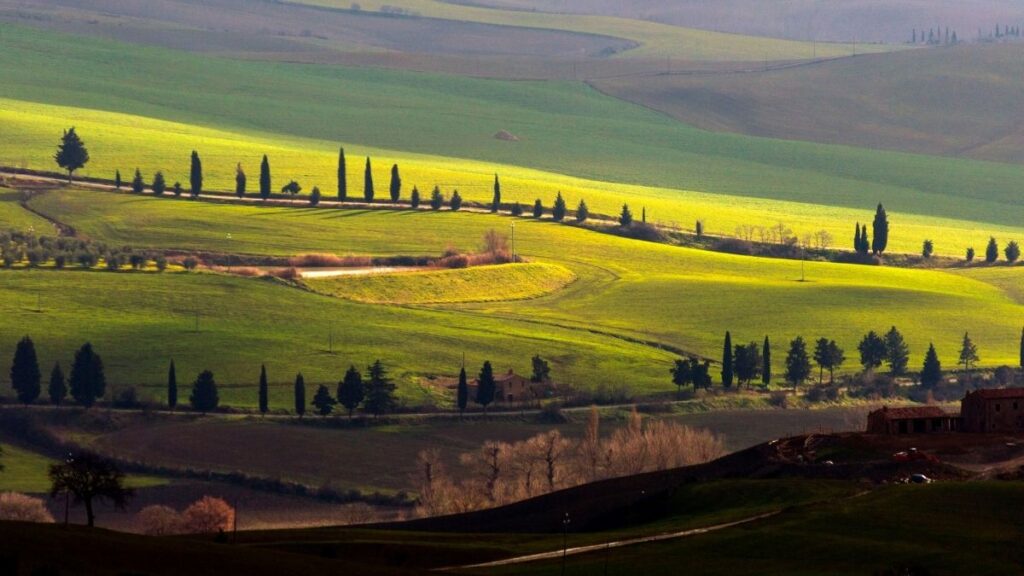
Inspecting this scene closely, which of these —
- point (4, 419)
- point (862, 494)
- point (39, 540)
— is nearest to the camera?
point (39, 540)

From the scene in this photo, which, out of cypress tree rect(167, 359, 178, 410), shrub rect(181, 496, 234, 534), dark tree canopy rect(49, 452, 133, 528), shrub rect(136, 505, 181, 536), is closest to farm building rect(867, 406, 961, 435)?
shrub rect(181, 496, 234, 534)

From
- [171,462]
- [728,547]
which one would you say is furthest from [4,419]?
[728,547]

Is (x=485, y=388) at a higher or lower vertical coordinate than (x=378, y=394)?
higher

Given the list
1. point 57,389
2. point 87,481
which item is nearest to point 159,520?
point 57,389

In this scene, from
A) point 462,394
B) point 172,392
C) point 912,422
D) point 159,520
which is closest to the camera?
point 912,422

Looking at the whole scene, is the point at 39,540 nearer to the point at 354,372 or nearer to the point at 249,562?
the point at 249,562

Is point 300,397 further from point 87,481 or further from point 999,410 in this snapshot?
point 87,481

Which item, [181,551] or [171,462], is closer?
[181,551]
